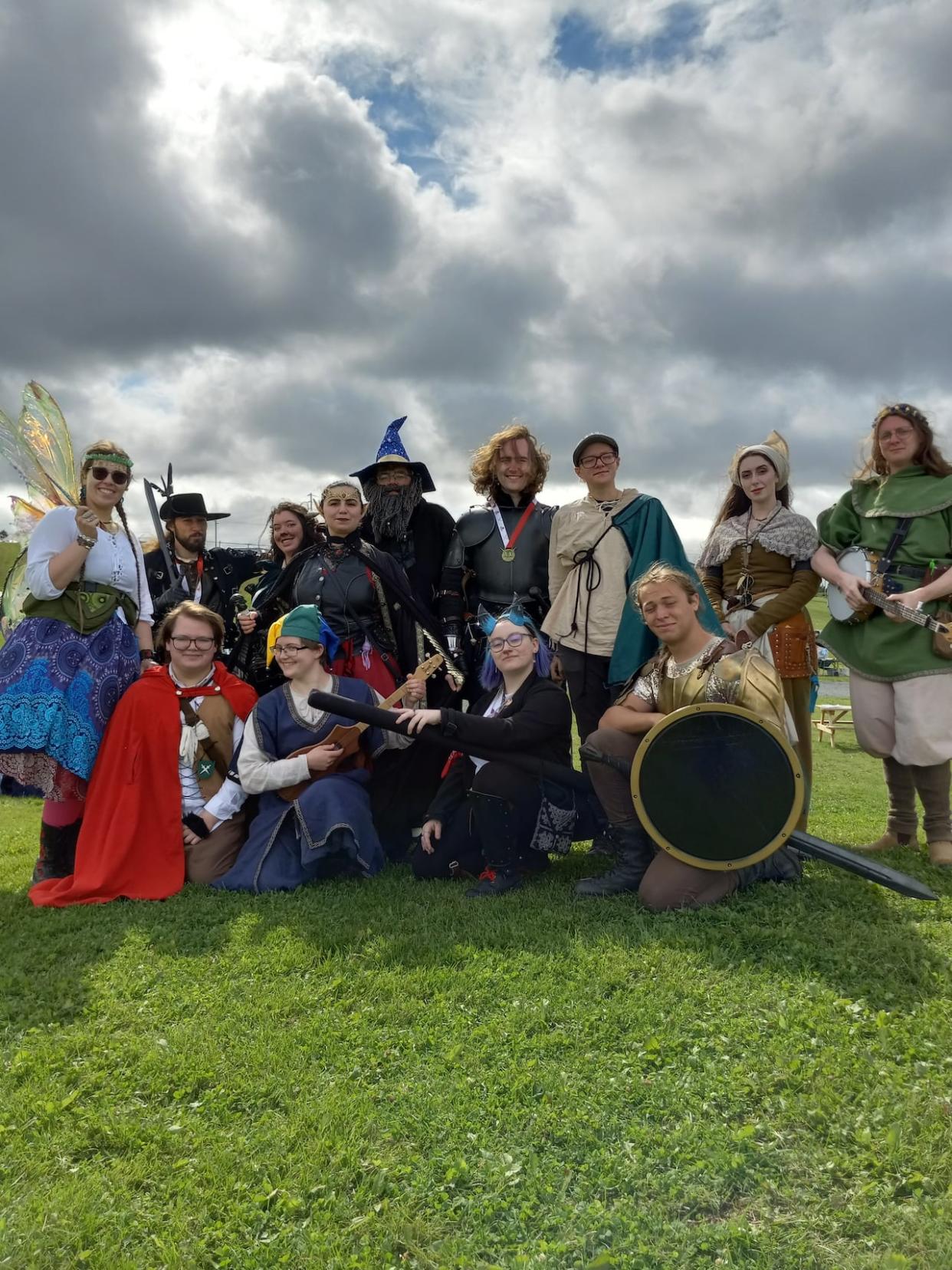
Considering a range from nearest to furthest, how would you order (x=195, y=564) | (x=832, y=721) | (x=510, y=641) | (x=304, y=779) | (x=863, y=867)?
(x=863, y=867)
(x=510, y=641)
(x=304, y=779)
(x=195, y=564)
(x=832, y=721)

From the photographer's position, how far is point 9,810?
7.70m

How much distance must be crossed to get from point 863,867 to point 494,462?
10.2 feet

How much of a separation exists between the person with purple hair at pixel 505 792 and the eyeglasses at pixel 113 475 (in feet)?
6.91

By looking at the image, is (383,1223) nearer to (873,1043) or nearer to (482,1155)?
(482,1155)

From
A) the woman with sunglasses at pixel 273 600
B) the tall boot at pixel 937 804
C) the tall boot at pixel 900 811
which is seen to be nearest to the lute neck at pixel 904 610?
the tall boot at pixel 937 804

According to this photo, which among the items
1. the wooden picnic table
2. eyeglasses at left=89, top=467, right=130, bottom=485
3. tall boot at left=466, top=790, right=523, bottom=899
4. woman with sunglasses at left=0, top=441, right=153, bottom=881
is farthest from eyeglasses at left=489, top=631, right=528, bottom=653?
the wooden picnic table

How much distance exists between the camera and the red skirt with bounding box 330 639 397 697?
503 centimetres

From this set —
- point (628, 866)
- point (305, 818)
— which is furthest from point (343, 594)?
point (628, 866)

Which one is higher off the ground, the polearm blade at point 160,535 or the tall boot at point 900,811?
the polearm blade at point 160,535

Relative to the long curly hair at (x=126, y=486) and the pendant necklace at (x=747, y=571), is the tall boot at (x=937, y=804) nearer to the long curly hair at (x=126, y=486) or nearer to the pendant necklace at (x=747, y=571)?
the pendant necklace at (x=747, y=571)

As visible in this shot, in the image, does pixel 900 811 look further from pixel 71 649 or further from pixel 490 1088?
pixel 71 649

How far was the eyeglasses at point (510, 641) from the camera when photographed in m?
4.27

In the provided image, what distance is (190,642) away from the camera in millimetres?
4762

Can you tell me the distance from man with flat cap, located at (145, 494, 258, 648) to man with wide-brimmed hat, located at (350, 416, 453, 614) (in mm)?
1111
